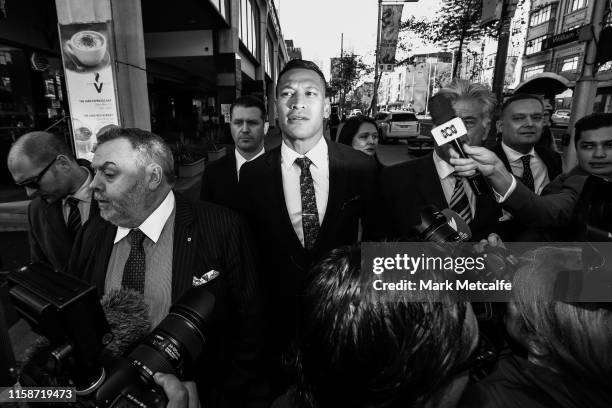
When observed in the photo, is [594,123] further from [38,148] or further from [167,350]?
[38,148]

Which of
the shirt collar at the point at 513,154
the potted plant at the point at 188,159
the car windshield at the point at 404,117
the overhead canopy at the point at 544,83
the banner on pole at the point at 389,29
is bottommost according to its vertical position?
the potted plant at the point at 188,159

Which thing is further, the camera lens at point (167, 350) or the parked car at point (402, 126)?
the parked car at point (402, 126)

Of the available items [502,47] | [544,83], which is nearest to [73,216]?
[544,83]

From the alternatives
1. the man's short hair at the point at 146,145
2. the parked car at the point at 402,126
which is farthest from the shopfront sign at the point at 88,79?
the parked car at the point at 402,126

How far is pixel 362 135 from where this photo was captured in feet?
11.8

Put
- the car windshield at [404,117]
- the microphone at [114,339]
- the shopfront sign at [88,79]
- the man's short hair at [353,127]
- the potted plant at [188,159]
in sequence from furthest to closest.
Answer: the car windshield at [404,117] < the potted plant at [188,159] < the shopfront sign at [88,79] < the man's short hair at [353,127] < the microphone at [114,339]

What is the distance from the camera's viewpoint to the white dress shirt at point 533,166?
2.39m

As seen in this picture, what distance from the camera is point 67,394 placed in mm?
843

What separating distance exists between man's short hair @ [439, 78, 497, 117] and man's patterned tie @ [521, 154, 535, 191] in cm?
68

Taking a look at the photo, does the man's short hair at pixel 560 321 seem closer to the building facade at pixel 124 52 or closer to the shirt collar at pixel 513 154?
Result: the shirt collar at pixel 513 154

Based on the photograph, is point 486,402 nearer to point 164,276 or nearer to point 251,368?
point 251,368

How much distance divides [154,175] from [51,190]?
0.98m

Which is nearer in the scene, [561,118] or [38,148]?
[38,148]

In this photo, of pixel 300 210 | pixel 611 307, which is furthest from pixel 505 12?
pixel 611 307
